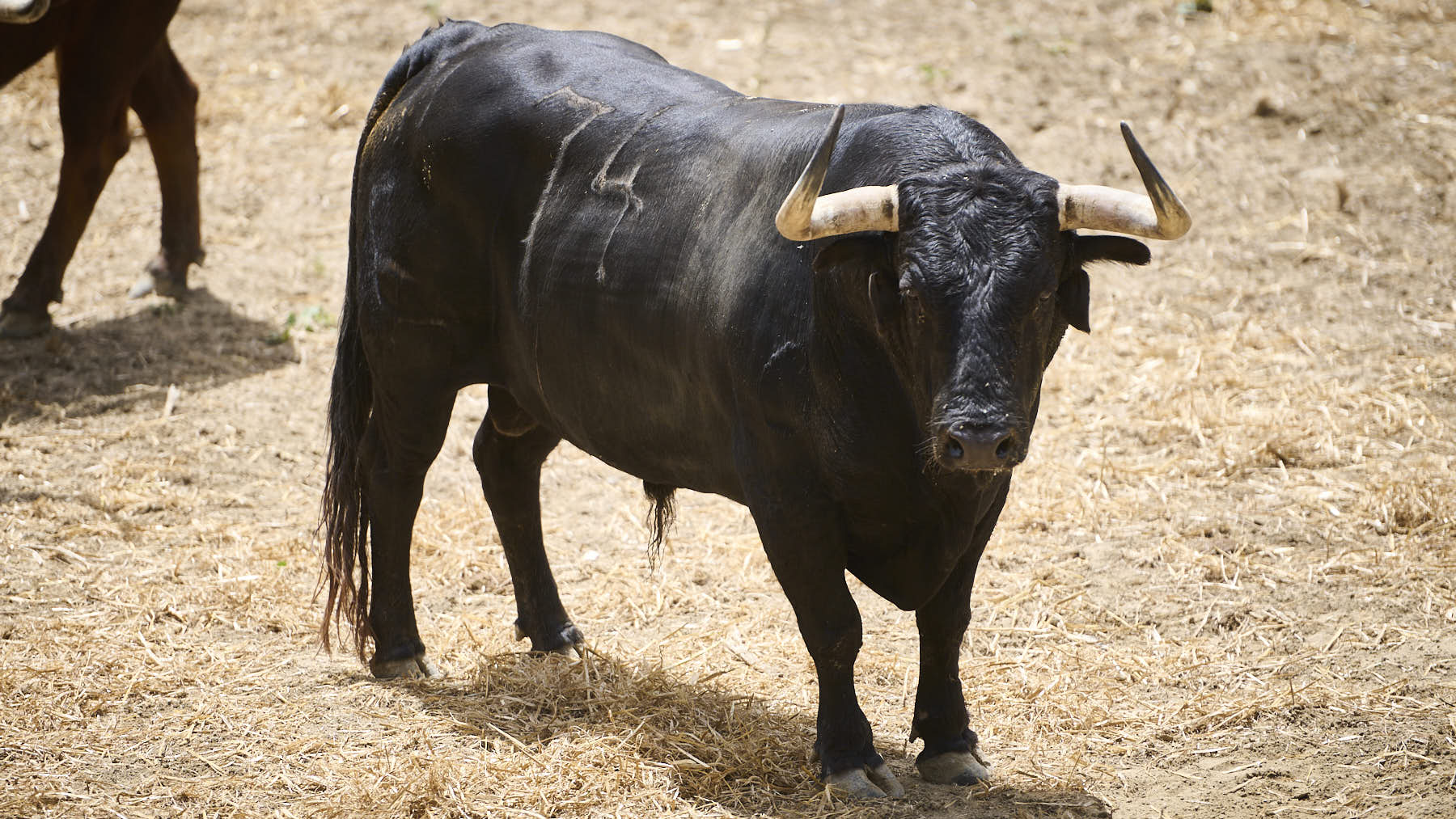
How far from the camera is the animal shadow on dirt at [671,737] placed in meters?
3.64

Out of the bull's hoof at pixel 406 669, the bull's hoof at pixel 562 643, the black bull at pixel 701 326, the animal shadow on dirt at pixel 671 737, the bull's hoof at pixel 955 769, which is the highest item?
the black bull at pixel 701 326

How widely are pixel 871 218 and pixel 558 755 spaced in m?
1.85

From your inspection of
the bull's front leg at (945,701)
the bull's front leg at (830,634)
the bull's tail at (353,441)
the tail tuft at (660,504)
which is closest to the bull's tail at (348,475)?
the bull's tail at (353,441)

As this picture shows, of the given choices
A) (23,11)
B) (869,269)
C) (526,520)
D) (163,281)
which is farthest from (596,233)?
(163,281)

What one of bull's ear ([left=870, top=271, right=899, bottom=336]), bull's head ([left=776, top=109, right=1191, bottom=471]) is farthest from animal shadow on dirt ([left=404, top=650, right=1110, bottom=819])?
bull's ear ([left=870, top=271, right=899, bottom=336])

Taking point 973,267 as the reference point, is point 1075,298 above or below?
below

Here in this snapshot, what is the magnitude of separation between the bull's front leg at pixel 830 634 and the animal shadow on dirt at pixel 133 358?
4.62 metres

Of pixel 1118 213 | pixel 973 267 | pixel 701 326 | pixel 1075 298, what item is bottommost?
pixel 701 326

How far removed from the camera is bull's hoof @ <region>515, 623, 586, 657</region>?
476 cm

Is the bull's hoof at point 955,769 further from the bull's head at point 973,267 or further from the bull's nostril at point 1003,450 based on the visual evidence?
the bull's nostril at point 1003,450

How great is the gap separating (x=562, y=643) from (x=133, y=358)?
3964 mm

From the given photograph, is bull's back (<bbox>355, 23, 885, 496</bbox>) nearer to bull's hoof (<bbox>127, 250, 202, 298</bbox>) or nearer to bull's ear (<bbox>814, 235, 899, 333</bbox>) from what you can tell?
bull's ear (<bbox>814, 235, 899, 333</bbox>)

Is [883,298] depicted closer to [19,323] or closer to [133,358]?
[133,358]

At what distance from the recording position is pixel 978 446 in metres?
2.96
